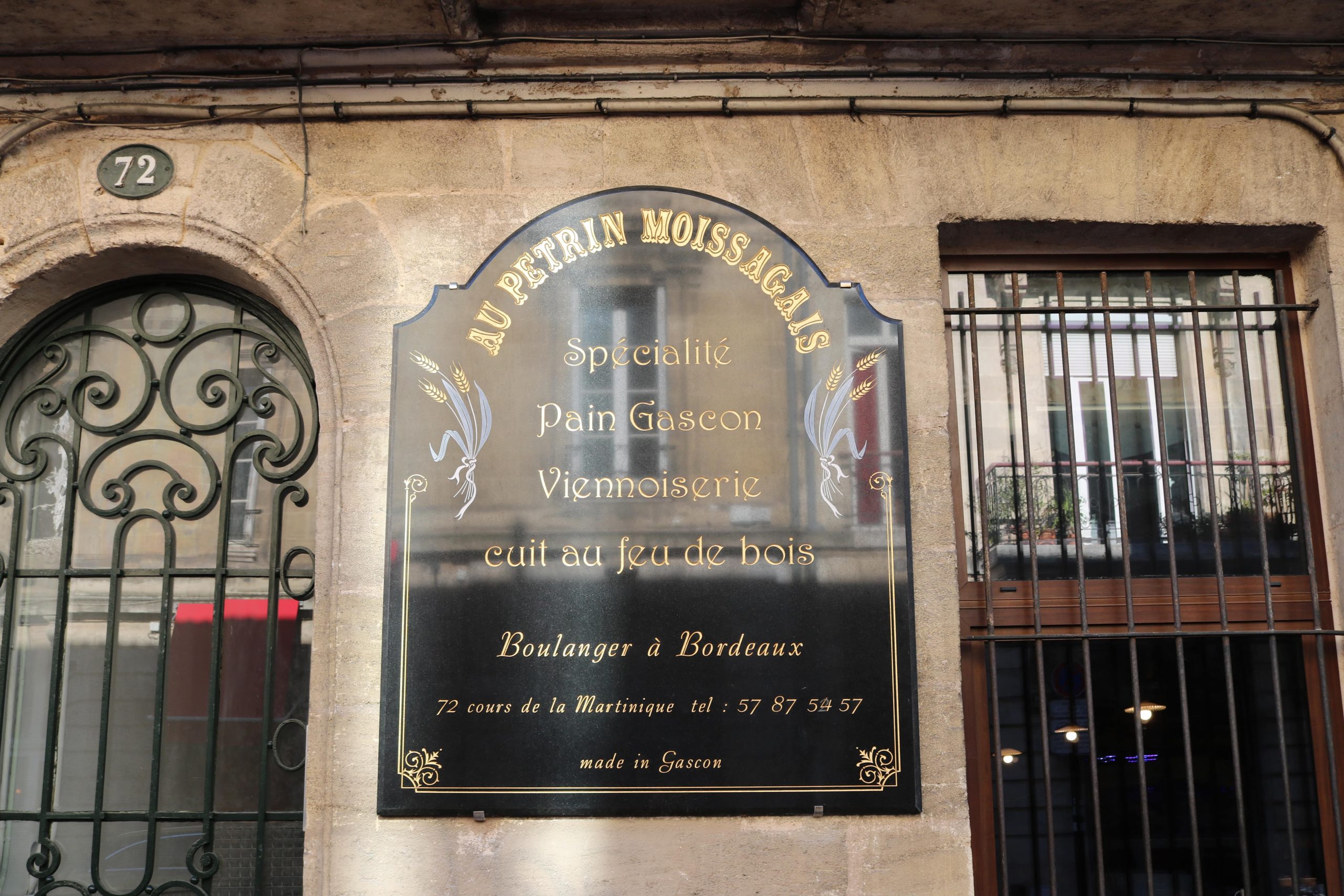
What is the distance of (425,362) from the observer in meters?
3.23

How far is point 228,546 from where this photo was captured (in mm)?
3422

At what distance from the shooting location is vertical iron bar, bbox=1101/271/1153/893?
3193 mm

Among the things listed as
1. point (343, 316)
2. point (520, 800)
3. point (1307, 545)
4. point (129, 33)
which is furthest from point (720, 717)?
point (129, 33)

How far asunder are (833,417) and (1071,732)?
1306 millimetres

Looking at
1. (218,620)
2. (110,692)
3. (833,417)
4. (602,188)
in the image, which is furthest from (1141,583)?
(110,692)

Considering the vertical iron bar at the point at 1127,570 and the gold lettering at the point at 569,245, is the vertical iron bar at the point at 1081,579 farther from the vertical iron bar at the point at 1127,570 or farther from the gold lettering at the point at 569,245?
the gold lettering at the point at 569,245

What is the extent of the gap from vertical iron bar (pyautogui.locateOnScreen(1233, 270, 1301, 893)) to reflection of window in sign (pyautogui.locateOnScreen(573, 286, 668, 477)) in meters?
2.00

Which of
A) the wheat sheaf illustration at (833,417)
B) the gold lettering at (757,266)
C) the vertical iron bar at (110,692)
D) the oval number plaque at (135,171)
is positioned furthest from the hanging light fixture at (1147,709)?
the oval number plaque at (135,171)

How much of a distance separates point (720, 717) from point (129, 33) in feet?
9.65

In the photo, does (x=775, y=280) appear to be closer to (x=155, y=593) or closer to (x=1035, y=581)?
(x=1035, y=581)

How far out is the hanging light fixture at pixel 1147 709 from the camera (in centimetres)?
330

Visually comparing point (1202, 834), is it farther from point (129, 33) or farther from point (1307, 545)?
point (129, 33)

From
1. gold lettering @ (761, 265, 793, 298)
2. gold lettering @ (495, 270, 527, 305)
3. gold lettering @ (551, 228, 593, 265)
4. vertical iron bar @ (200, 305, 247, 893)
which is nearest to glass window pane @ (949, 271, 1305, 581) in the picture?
gold lettering @ (761, 265, 793, 298)

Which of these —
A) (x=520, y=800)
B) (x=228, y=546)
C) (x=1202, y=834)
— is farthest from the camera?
(x=228, y=546)
